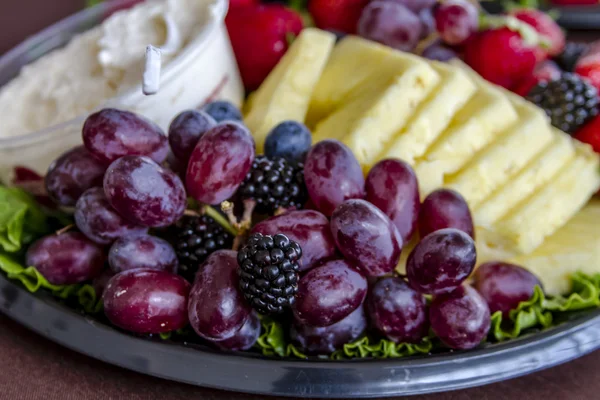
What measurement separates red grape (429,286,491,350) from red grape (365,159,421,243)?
0.11 meters

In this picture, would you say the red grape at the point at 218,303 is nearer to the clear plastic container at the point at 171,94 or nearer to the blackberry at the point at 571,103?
the clear plastic container at the point at 171,94

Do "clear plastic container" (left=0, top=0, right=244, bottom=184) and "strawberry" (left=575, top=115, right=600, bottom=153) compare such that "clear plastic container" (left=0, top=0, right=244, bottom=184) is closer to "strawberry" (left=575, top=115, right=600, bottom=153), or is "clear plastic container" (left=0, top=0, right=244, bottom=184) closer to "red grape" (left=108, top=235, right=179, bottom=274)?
"red grape" (left=108, top=235, right=179, bottom=274)

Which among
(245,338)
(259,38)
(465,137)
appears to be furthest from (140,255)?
(259,38)

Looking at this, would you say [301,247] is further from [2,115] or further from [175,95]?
[2,115]

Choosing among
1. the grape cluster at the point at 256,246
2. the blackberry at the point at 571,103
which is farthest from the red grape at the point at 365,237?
the blackberry at the point at 571,103

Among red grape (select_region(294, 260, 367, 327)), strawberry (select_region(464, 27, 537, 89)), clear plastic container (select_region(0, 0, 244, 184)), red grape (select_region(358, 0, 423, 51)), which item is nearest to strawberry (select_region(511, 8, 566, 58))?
strawberry (select_region(464, 27, 537, 89))

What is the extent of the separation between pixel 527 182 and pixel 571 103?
0.25 m

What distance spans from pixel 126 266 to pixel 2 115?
20.2 inches

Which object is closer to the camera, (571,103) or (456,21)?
(571,103)

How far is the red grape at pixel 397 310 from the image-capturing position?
2.23 feet

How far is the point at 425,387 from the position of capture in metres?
0.63

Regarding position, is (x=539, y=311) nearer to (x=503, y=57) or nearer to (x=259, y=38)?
(x=503, y=57)

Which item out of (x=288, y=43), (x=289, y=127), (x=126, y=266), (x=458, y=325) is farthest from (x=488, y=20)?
(x=126, y=266)

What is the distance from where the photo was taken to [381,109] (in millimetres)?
888
